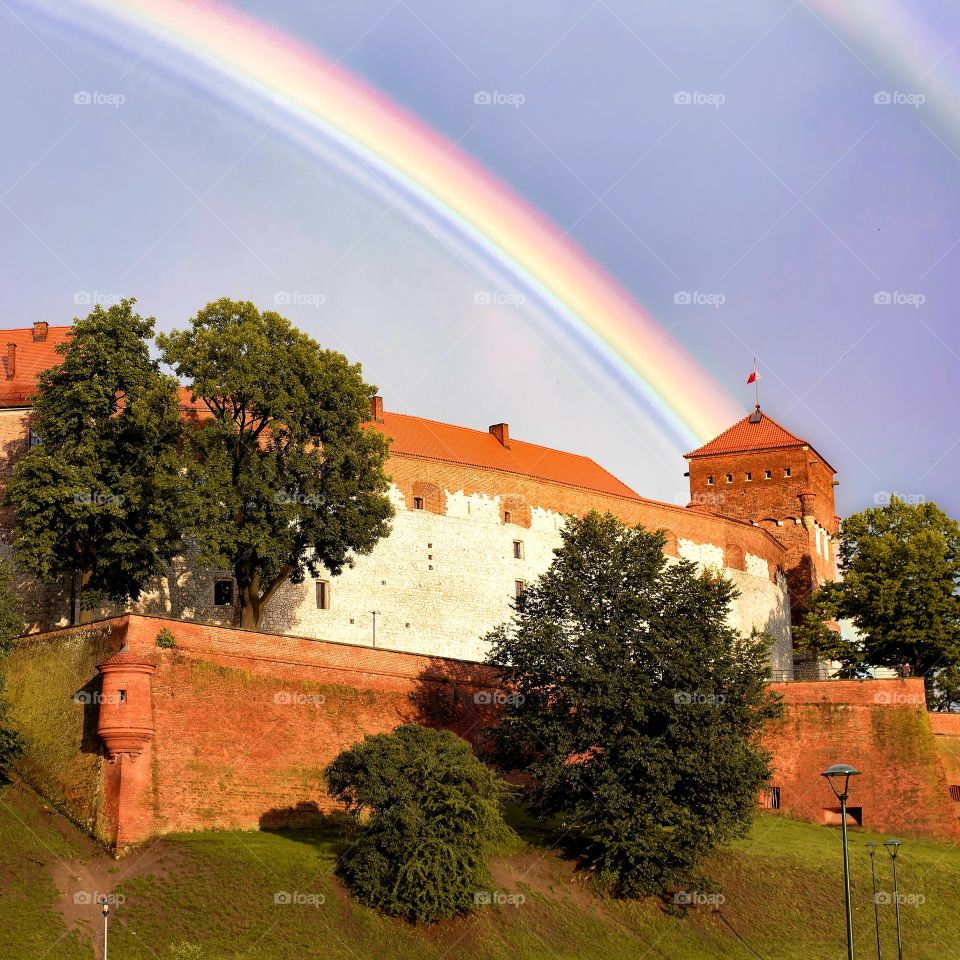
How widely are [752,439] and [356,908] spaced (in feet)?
179

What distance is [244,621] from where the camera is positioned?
45.4 metres

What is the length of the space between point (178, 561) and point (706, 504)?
39.3 meters

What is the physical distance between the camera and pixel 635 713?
4159 cm

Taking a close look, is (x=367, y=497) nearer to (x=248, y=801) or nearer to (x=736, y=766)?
(x=248, y=801)

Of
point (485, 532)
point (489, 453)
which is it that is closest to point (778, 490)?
point (489, 453)

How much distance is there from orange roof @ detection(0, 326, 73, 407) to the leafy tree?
540 inches

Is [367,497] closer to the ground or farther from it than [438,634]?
farther from it

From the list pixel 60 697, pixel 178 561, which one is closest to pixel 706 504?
pixel 178 561

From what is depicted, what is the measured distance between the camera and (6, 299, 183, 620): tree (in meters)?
44.0

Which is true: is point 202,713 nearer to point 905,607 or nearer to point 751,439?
point 905,607

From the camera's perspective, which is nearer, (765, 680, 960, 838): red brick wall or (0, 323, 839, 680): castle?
(765, 680, 960, 838): red brick wall

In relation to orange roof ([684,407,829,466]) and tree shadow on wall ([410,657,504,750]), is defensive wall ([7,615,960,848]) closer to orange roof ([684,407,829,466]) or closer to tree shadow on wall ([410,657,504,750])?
tree shadow on wall ([410,657,504,750])

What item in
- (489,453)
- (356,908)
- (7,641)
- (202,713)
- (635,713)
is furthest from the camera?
(489,453)

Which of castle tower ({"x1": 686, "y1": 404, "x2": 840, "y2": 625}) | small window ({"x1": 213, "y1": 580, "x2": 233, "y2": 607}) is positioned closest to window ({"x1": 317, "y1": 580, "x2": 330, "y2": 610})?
small window ({"x1": 213, "y1": 580, "x2": 233, "y2": 607})
